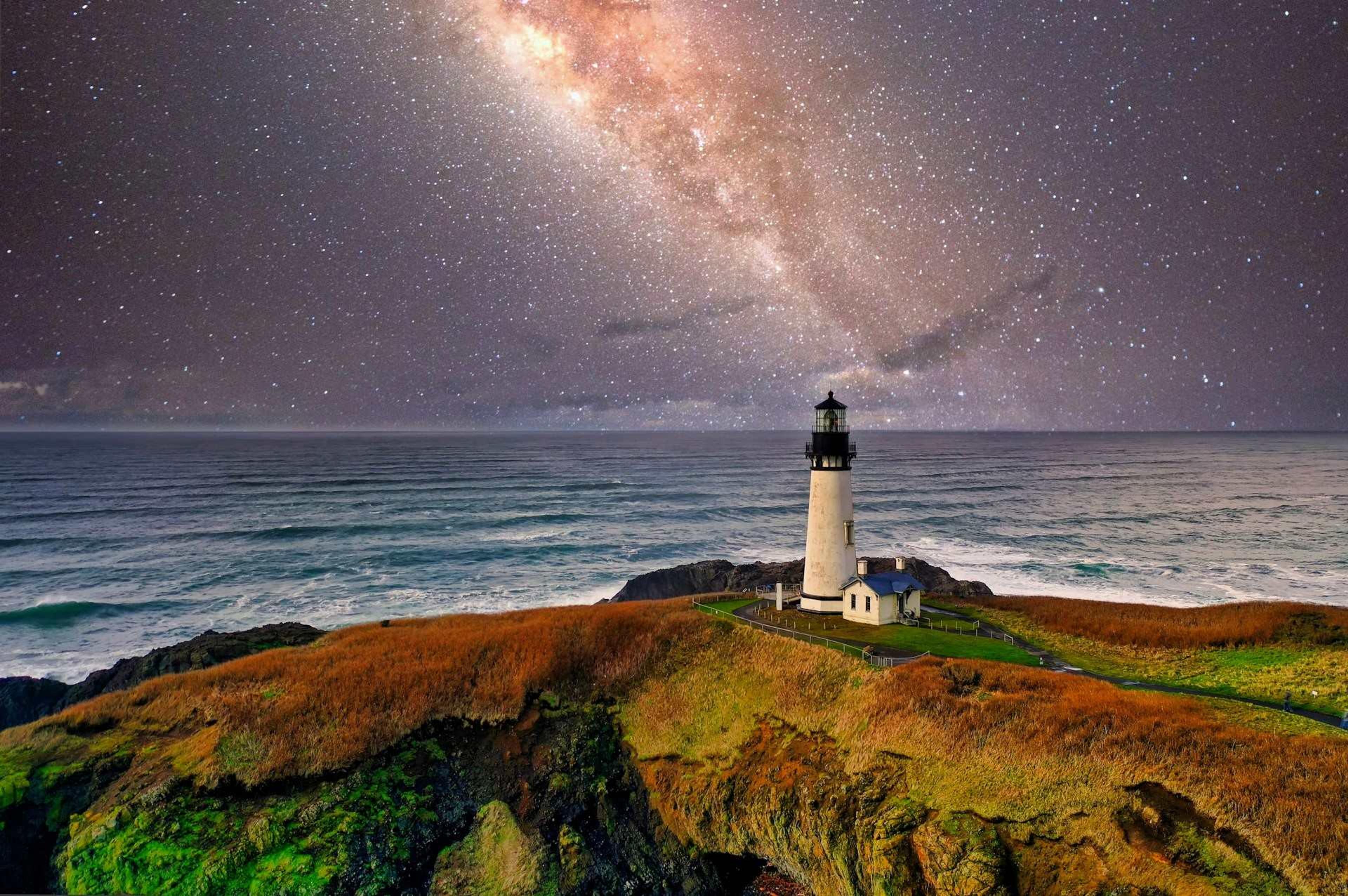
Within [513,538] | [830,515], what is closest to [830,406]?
[830,515]

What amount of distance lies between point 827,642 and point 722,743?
541 cm

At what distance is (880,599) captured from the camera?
2364 cm

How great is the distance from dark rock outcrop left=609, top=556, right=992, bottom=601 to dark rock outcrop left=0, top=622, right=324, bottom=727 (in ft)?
68.3

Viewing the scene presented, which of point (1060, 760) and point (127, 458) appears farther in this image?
point (127, 458)

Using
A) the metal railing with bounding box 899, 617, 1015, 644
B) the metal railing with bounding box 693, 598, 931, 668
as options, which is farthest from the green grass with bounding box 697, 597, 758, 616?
the metal railing with bounding box 899, 617, 1015, 644

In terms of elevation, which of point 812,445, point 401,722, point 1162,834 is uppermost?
point 812,445

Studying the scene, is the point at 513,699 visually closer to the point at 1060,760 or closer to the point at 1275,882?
the point at 1060,760

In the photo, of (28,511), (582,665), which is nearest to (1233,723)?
(582,665)

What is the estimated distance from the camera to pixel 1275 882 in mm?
10195

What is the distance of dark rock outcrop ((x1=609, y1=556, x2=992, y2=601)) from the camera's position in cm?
3966

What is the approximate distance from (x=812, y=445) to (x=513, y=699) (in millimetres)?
14729

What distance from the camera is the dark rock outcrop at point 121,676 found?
82.2 ft

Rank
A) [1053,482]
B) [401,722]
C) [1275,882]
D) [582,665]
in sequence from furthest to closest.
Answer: [1053,482] → [582,665] → [401,722] → [1275,882]

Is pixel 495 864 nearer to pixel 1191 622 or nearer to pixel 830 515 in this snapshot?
pixel 830 515
